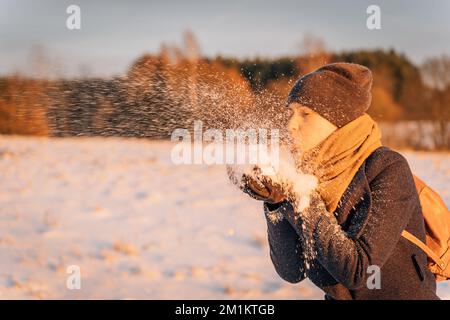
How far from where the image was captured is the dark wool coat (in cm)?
182

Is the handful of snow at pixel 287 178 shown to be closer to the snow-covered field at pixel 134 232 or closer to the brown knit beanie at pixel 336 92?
the brown knit beanie at pixel 336 92

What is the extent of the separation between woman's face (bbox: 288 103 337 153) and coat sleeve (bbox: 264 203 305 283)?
10.0 inches

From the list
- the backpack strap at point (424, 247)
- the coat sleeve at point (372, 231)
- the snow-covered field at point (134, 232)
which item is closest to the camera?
the coat sleeve at point (372, 231)

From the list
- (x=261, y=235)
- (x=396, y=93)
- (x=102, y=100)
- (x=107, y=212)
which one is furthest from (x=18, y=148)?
(x=396, y=93)

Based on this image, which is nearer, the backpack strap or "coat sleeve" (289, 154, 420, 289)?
"coat sleeve" (289, 154, 420, 289)

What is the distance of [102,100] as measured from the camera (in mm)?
3480

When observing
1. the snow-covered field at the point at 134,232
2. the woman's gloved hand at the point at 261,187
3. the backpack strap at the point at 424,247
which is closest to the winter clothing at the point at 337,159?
the woman's gloved hand at the point at 261,187

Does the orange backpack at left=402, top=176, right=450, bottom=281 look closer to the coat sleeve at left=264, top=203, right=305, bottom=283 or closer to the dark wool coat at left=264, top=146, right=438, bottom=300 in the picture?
the dark wool coat at left=264, top=146, right=438, bottom=300

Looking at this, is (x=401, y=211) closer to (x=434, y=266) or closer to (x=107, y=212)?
(x=434, y=266)

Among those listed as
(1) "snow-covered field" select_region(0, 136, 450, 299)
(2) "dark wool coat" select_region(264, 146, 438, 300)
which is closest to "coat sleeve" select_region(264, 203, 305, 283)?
(2) "dark wool coat" select_region(264, 146, 438, 300)

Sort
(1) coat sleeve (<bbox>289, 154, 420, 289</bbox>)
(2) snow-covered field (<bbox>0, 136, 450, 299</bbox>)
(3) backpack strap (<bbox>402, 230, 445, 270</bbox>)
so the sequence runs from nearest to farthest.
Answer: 1. (1) coat sleeve (<bbox>289, 154, 420, 289</bbox>)
2. (3) backpack strap (<bbox>402, 230, 445, 270</bbox>)
3. (2) snow-covered field (<bbox>0, 136, 450, 299</bbox>)

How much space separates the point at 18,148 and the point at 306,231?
13581 mm

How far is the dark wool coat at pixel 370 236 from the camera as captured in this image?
1824 millimetres

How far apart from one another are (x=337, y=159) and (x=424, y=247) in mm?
434
